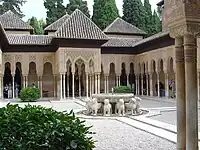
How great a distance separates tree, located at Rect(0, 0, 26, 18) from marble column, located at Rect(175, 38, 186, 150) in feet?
149

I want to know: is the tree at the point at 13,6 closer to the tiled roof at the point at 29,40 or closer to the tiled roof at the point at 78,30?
the tiled roof at the point at 29,40

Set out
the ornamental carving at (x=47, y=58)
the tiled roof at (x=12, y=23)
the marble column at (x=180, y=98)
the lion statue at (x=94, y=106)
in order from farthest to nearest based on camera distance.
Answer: the tiled roof at (x=12, y=23)
the ornamental carving at (x=47, y=58)
the lion statue at (x=94, y=106)
the marble column at (x=180, y=98)

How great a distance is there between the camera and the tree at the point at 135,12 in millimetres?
39656

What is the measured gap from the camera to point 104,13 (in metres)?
40.7

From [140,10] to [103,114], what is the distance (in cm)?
2887

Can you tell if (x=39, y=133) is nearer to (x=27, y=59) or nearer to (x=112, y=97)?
(x=112, y=97)

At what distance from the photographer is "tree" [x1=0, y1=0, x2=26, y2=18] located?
47.1 m

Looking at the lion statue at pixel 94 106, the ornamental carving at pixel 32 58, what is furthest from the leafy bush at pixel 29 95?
the lion statue at pixel 94 106

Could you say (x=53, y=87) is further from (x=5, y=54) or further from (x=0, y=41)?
(x=0, y=41)

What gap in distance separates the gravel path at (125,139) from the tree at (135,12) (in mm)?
31178

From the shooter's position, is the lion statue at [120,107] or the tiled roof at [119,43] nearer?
the lion statue at [120,107]

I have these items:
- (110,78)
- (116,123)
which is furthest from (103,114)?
(110,78)

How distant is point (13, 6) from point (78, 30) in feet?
88.3

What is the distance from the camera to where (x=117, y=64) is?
29469 millimetres
